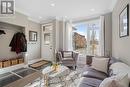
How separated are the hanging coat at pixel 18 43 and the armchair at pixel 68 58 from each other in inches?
65.4

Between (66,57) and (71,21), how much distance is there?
217cm

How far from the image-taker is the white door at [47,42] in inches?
257

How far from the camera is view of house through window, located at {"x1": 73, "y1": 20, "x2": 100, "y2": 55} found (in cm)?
566

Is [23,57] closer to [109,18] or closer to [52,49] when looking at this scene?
[52,49]

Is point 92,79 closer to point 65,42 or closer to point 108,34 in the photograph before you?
point 108,34

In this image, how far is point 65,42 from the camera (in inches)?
244

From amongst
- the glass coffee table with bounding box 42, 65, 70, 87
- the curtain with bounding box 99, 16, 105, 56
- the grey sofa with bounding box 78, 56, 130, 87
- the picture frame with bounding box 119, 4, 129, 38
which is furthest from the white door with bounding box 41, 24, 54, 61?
the picture frame with bounding box 119, 4, 129, 38

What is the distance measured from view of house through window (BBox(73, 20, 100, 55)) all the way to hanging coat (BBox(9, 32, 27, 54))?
9.50ft

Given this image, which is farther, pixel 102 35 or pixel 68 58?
pixel 68 58

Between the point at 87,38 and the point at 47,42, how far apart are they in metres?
2.50

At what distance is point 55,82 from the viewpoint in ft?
10.1

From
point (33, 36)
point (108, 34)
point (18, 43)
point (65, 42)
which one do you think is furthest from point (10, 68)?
point (108, 34)

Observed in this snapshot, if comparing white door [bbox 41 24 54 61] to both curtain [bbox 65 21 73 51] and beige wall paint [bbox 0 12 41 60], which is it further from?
curtain [bbox 65 21 73 51]

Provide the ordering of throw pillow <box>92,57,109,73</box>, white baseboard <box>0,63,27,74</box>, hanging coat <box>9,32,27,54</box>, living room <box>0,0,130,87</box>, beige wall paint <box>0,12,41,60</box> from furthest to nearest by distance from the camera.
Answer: hanging coat <box>9,32,27,54</box>
beige wall paint <box>0,12,41,60</box>
white baseboard <box>0,63,27,74</box>
throw pillow <box>92,57,109,73</box>
living room <box>0,0,130,87</box>
